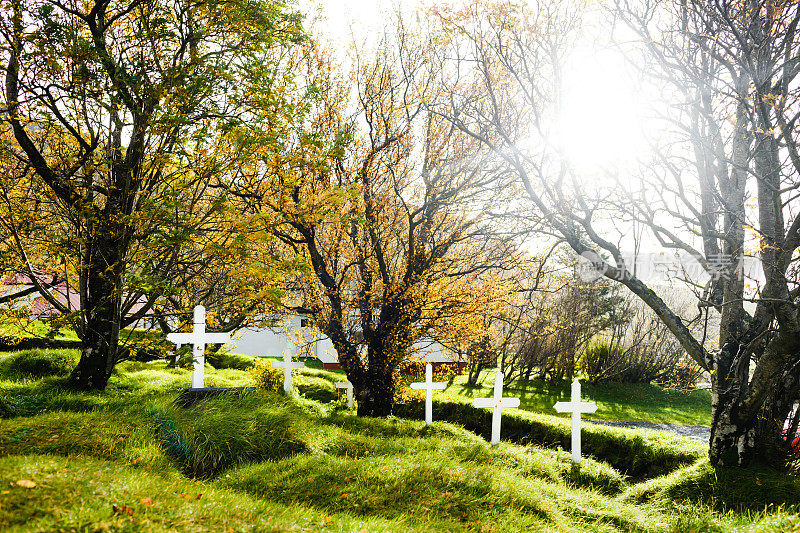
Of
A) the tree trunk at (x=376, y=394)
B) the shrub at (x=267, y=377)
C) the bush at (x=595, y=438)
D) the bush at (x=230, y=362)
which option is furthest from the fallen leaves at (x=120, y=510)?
the bush at (x=230, y=362)

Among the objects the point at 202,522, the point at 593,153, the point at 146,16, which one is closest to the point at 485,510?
the point at 202,522

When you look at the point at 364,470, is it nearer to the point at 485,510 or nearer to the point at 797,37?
the point at 485,510

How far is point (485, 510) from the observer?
4.98 meters

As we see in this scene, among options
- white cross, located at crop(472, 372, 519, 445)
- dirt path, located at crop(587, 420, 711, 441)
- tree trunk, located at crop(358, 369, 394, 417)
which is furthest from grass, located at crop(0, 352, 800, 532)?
dirt path, located at crop(587, 420, 711, 441)

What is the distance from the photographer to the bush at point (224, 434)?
18.7ft

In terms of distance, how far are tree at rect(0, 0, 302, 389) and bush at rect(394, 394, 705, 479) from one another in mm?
6145

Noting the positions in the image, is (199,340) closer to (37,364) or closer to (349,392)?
(37,364)

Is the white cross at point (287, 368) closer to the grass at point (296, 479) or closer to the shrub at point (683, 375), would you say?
the grass at point (296, 479)

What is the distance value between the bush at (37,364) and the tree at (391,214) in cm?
435

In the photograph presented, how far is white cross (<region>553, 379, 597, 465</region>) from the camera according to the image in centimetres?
744

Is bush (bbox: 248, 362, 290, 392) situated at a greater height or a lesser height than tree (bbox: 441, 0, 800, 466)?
lesser

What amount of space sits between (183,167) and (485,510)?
5539mm

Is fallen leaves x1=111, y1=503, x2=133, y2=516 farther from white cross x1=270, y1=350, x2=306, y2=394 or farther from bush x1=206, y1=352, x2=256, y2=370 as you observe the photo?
bush x1=206, y1=352, x2=256, y2=370

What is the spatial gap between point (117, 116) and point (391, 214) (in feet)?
15.5
